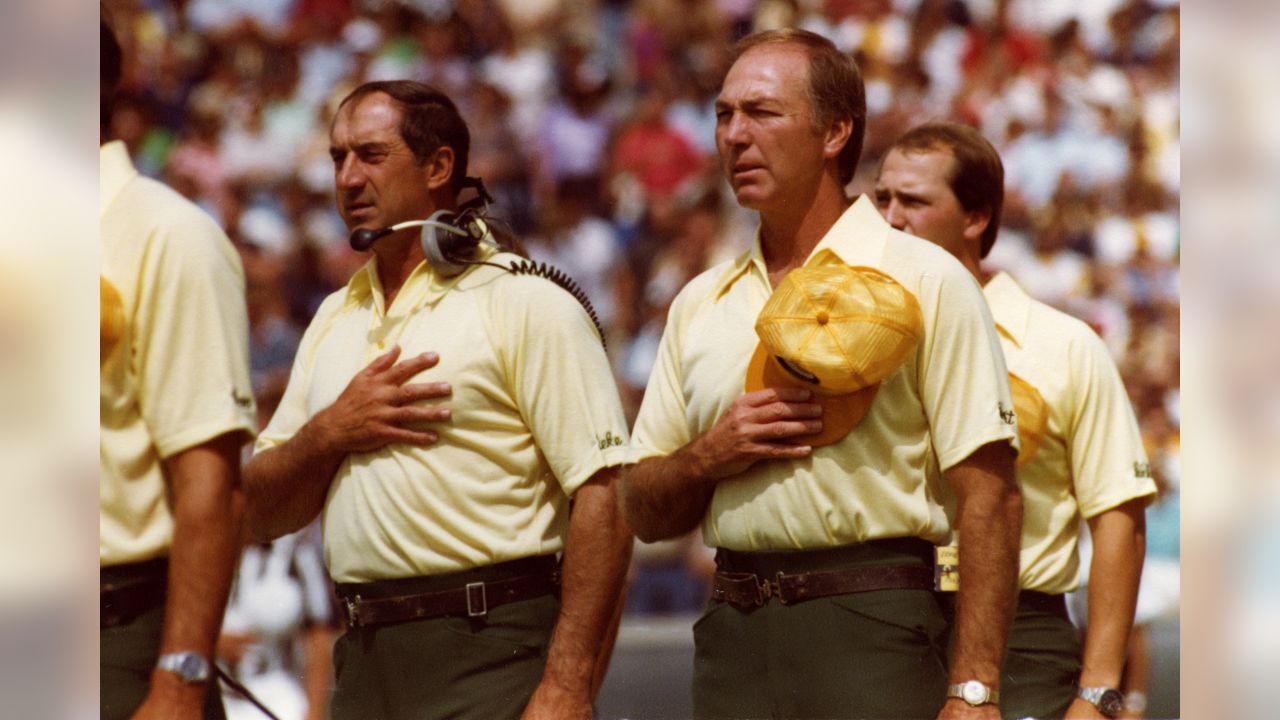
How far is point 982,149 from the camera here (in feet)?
11.0

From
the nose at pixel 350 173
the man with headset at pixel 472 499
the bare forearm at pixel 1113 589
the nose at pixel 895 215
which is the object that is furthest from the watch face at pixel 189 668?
the bare forearm at pixel 1113 589

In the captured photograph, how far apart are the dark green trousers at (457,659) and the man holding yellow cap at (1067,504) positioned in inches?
35.6

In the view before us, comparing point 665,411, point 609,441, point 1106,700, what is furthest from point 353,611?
point 1106,700

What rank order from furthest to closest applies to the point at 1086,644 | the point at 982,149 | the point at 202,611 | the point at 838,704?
the point at 982,149 → the point at 1086,644 → the point at 202,611 → the point at 838,704

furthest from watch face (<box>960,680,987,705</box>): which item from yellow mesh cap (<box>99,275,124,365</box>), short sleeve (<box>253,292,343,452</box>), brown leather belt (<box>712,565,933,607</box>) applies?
yellow mesh cap (<box>99,275,124,365</box>)

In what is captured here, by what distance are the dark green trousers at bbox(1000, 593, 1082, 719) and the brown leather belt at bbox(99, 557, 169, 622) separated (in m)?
1.54

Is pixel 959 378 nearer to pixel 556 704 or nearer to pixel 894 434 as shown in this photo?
pixel 894 434

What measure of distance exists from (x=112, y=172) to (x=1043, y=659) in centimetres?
196

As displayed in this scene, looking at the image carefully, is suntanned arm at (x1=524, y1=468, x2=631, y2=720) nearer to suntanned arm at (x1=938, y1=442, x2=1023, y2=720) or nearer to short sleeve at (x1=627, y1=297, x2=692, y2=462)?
short sleeve at (x1=627, y1=297, x2=692, y2=462)

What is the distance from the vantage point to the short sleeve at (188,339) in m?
2.86

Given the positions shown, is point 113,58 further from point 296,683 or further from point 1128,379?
point 1128,379

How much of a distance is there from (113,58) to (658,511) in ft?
5.00

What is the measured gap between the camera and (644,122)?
11.6 feet
